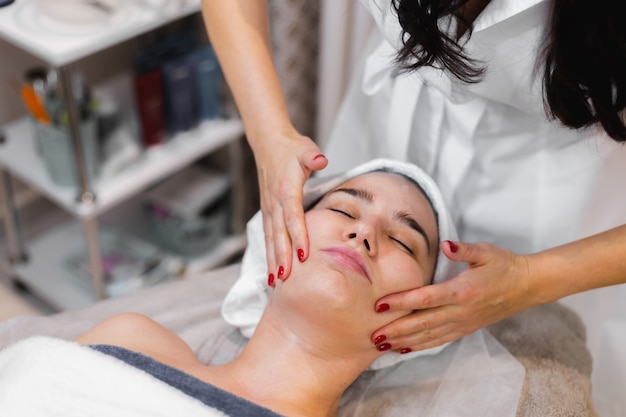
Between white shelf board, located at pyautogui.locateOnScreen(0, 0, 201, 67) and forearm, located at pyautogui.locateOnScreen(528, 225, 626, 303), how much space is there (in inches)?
42.7

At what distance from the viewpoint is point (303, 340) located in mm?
1137

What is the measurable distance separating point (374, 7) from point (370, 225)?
351 millimetres

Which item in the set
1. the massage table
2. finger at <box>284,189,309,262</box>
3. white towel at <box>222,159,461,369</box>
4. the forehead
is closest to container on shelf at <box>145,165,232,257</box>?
the massage table

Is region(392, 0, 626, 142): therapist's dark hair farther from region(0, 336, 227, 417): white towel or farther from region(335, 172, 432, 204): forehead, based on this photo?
region(0, 336, 227, 417): white towel

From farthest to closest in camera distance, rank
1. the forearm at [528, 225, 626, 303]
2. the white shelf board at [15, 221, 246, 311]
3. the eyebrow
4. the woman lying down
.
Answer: the white shelf board at [15, 221, 246, 311]
the eyebrow
the forearm at [528, 225, 626, 303]
the woman lying down

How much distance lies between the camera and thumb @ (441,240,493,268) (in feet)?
3.32

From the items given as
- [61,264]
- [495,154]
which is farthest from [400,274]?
[61,264]

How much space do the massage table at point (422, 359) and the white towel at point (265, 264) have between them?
5cm

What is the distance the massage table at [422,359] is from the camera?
1178 mm

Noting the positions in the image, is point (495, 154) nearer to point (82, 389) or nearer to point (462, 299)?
point (462, 299)

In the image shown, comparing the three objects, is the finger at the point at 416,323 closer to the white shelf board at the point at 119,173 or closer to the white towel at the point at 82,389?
the white towel at the point at 82,389

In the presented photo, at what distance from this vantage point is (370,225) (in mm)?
1158

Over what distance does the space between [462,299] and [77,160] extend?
3.61ft

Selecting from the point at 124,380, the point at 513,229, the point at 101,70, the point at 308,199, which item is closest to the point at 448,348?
the point at 513,229
